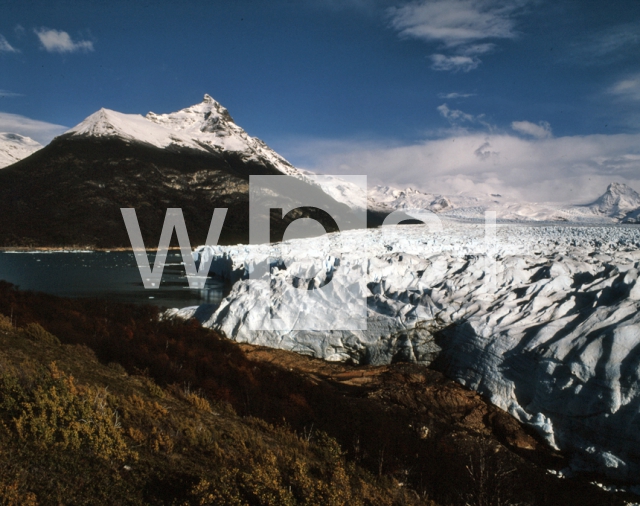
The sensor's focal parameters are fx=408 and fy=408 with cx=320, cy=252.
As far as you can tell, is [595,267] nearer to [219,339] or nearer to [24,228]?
[219,339]

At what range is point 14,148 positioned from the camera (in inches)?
5359

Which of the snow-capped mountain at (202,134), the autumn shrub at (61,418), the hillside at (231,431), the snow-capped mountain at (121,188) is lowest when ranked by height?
the hillside at (231,431)

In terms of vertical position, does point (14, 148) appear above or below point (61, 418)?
above

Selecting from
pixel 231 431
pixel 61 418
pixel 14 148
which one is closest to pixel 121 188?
pixel 231 431

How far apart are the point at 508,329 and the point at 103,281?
22.3 metres

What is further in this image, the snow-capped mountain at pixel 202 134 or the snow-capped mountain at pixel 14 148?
the snow-capped mountain at pixel 14 148

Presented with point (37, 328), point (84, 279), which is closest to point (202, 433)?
point (37, 328)

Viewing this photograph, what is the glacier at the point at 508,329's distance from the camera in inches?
243

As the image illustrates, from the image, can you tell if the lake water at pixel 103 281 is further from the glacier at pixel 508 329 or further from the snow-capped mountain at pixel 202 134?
the snow-capped mountain at pixel 202 134

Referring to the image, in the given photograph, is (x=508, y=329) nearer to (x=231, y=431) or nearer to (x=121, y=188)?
(x=231, y=431)

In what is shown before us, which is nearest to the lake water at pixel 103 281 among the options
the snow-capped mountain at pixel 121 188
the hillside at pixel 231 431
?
the hillside at pixel 231 431

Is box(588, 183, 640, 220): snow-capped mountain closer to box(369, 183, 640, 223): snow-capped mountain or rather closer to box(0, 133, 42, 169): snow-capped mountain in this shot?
box(369, 183, 640, 223): snow-capped mountain

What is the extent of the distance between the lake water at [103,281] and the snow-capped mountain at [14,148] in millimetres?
101720

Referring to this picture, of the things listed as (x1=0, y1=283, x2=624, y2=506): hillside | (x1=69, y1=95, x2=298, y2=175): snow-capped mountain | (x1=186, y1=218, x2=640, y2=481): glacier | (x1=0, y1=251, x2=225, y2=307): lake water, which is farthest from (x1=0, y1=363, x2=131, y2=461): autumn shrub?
(x1=69, y1=95, x2=298, y2=175): snow-capped mountain
